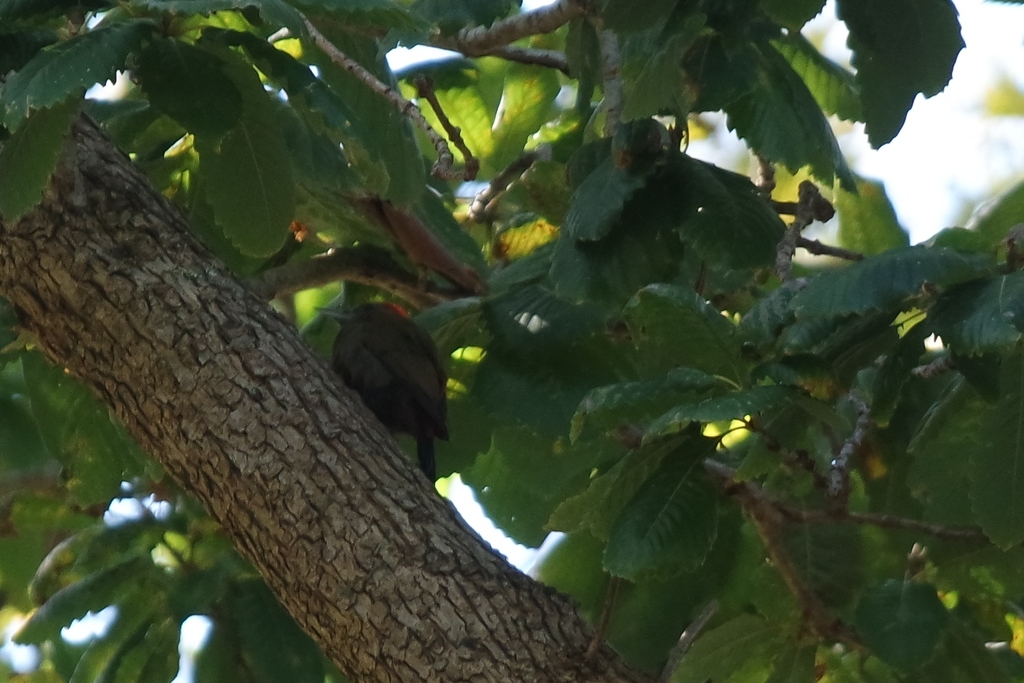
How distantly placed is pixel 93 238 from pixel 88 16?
0.44 meters

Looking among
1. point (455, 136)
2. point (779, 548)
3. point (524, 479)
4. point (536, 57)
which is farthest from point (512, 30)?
point (779, 548)

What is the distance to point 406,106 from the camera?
2061mm

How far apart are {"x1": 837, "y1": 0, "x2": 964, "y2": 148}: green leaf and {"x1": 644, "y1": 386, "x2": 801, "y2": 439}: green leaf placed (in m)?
0.76

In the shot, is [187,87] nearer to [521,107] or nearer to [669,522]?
[669,522]

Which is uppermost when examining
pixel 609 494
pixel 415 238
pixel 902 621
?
pixel 415 238

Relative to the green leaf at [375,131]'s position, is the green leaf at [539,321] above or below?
below

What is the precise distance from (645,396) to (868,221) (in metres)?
1.63

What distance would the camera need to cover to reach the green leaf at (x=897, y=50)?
85.0 inches

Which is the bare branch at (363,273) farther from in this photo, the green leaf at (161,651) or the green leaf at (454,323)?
the green leaf at (161,651)

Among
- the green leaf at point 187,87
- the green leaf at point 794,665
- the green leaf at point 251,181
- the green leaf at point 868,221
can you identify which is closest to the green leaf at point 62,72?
the green leaf at point 187,87

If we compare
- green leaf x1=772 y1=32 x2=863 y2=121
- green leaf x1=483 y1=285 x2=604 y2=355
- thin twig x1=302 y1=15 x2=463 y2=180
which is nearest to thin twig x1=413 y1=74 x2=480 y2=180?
thin twig x1=302 y1=15 x2=463 y2=180

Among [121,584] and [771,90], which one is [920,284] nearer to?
[771,90]

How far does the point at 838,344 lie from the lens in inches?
85.8

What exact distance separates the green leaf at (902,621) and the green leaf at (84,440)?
5.82 feet
